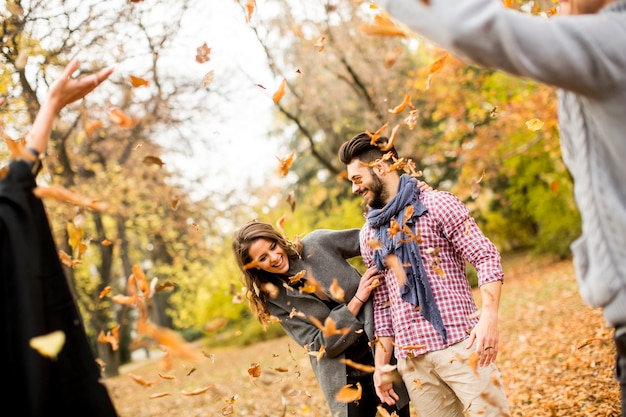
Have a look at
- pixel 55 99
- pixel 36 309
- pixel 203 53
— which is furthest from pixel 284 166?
pixel 36 309

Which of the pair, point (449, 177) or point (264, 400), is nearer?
point (264, 400)

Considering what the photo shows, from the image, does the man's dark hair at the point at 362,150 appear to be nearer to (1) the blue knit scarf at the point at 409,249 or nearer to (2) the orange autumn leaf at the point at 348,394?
(1) the blue knit scarf at the point at 409,249

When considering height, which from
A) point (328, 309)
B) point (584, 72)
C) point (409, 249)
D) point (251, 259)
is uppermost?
point (584, 72)

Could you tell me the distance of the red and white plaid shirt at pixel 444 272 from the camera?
2754mm

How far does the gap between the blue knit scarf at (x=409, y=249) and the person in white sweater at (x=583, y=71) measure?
140cm

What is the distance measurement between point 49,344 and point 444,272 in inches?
73.5

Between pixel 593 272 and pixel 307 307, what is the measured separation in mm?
2148

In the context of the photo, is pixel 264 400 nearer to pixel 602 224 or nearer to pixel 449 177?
pixel 602 224

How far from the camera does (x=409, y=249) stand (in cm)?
285

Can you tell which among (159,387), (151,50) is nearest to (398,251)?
(151,50)

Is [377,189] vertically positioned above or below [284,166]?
below

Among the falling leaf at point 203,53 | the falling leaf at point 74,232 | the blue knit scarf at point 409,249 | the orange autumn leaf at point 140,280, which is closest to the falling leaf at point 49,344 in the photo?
the orange autumn leaf at point 140,280

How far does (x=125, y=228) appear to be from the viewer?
1502 cm

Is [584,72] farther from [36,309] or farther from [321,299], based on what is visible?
[321,299]
